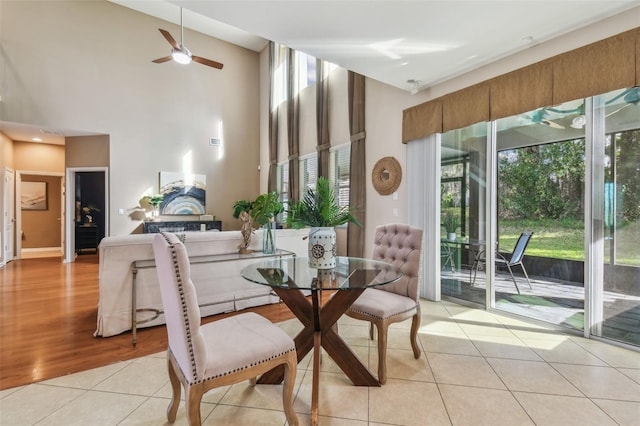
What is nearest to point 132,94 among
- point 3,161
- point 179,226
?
point 3,161

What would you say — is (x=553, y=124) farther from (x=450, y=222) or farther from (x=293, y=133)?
(x=293, y=133)

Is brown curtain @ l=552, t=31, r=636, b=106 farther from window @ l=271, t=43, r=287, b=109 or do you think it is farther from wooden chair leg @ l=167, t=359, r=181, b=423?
window @ l=271, t=43, r=287, b=109

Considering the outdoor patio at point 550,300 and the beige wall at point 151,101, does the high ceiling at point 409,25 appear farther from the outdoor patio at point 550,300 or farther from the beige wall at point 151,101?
the outdoor patio at point 550,300

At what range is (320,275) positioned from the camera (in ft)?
6.07

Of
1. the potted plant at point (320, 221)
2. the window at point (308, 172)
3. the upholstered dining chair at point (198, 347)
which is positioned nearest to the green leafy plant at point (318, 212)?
the potted plant at point (320, 221)

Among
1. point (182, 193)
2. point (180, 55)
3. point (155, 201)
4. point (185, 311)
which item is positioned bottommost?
point (185, 311)

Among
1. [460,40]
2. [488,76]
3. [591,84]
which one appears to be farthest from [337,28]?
[591,84]

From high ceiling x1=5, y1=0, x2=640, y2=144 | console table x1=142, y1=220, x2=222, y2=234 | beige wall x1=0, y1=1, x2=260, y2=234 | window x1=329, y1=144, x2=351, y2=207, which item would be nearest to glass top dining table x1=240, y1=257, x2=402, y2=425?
high ceiling x1=5, y1=0, x2=640, y2=144

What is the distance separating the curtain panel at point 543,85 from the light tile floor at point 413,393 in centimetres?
216

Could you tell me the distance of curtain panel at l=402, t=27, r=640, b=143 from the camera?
7.28 feet

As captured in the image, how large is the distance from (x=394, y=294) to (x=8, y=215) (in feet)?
26.9

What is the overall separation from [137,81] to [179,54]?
330 centimetres

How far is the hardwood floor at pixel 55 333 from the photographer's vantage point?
83.8 inches

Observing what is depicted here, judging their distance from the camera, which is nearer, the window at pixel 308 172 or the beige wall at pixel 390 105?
the beige wall at pixel 390 105
